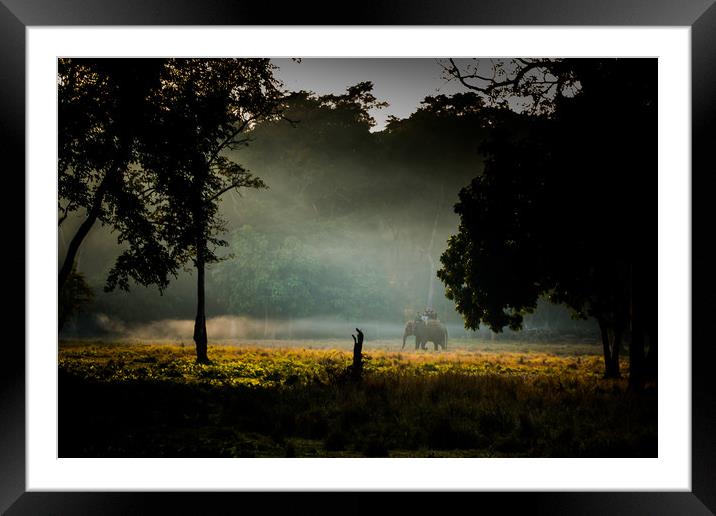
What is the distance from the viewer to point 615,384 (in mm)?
10180

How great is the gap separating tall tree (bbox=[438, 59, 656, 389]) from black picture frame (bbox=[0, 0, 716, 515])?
3871mm

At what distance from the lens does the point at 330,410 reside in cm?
862

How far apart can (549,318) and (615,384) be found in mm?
7630

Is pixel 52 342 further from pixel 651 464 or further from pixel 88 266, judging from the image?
pixel 88 266

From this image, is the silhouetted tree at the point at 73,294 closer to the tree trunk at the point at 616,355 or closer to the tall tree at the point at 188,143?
the tall tree at the point at 188,143

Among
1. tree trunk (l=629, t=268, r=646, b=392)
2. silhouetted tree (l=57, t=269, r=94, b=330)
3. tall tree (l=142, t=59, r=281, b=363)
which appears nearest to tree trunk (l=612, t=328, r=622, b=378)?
tree trunk (l=629, t=268, r=646, b=392)

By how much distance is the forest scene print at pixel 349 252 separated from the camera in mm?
8266

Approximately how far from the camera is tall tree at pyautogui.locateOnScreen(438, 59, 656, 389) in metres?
9.03

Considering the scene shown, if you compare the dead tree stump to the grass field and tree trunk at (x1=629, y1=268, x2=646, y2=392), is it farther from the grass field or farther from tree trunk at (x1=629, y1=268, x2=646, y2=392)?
tree trunk at (x1=629, y1=268, x2=646, y2=392)

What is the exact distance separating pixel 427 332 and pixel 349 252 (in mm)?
2536

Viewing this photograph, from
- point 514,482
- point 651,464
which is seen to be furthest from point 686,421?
point 514,482

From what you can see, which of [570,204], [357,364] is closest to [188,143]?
[357,364]

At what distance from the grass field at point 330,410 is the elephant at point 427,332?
6.67 ft

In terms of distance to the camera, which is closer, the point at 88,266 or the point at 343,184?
the point at 88,266
